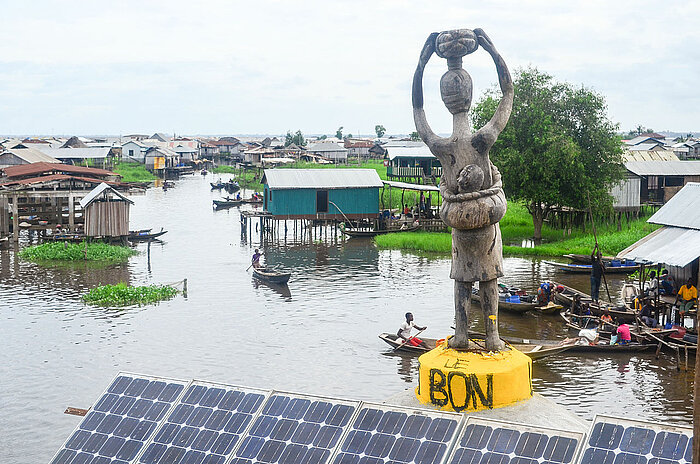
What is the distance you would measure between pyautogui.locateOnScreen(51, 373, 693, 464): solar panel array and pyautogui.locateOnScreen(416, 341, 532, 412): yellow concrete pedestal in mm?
1723

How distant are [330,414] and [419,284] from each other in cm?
2370

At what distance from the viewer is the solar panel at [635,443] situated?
6059 millimetres

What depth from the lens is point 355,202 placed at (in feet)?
152

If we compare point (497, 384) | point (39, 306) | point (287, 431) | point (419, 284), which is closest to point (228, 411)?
point (287, 431)

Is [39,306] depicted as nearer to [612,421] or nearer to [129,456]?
[129,456]

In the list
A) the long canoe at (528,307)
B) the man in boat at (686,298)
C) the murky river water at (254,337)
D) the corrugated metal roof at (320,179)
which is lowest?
the murky river water at (254,337)

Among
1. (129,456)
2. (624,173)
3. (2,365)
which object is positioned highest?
(624,173)

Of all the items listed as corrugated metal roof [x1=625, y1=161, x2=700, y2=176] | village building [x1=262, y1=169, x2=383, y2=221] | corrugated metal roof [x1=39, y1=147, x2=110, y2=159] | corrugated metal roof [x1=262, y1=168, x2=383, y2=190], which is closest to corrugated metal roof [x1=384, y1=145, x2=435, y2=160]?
corrugated metal roof [x1=262, y1=168, x2=383, y2=190]

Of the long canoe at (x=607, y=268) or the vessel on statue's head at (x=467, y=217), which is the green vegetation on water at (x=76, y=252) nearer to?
the long canoe at (x=607, y=268)

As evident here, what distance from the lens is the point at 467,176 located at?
349 inches

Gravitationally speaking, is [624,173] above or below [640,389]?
above

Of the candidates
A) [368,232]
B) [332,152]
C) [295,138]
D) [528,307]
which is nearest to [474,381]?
[528,307]

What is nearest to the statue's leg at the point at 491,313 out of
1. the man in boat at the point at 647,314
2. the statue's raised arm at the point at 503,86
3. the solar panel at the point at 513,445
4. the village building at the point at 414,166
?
the statue's raised arm at the point at 503,86

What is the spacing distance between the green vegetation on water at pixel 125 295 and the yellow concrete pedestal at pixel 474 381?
20433 millimetres
